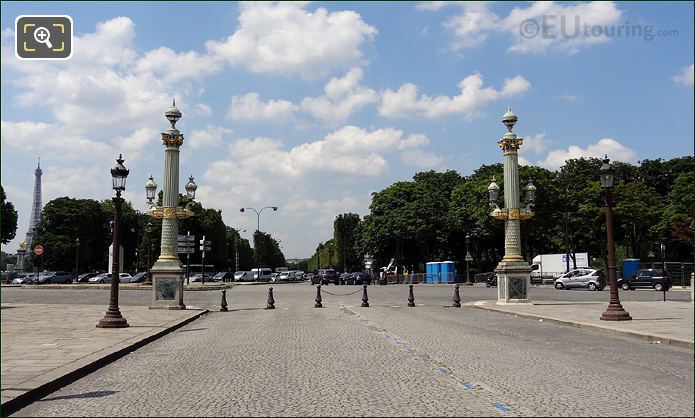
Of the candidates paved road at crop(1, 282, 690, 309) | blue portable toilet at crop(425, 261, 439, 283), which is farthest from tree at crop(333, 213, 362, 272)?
paved road at crop(1, 282, 690, 309)

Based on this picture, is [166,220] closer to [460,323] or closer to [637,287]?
[460,323]

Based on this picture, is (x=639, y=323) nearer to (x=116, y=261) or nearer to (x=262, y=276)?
(x=116, y=261)

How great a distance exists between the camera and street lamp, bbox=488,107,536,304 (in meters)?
29.5

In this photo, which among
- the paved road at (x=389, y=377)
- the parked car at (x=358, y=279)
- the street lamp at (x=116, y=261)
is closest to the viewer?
the paved road at (x=389, y=377)

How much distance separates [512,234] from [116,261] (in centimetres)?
1872

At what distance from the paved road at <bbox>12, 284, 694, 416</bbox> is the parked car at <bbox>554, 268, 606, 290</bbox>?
35401 mm

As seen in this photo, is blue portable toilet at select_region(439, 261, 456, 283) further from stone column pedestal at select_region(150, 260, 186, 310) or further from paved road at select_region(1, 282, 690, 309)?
stone column pedestal at select_region(150, 260, 186, 310)

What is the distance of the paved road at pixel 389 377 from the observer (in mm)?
7395

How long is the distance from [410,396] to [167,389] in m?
3.40

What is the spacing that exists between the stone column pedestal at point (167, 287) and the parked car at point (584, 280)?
3426cm

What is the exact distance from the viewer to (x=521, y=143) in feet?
101

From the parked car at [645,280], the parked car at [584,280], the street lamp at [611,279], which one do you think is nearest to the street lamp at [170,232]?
the street lamp at [611,279]

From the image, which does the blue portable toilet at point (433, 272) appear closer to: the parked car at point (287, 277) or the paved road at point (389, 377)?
the parked car at point (287, 277)

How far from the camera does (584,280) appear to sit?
165 feet
